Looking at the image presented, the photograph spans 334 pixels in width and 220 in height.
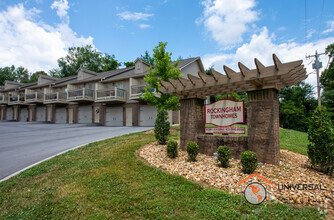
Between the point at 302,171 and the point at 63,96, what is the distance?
90.3ft

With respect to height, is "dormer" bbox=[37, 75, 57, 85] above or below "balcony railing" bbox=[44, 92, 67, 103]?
above

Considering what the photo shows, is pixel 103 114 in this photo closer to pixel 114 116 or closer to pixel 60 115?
pixel 114 116

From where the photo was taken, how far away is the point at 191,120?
268 inches

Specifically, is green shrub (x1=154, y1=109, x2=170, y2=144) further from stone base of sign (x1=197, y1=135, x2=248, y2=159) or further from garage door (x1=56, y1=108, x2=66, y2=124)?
garage door (x1=56, y1=108, x2=66, y2=124)

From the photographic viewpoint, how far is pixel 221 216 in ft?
9.89

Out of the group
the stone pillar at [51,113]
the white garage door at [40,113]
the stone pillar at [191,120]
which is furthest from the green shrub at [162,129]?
the white garage door at [40,113]

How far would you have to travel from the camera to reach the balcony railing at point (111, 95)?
63.3ft

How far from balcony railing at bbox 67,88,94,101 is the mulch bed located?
1778 cm

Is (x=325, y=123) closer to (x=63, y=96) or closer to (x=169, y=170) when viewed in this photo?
(x=169, y=170)

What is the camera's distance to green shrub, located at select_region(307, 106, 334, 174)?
15.1 feet

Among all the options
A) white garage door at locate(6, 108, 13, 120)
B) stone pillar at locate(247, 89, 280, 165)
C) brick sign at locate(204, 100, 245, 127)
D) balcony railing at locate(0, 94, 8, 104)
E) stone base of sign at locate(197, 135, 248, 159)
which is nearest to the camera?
stone pillar at locate(247, 89, 280, 165)

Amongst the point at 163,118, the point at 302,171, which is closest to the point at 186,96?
the point at 163,118

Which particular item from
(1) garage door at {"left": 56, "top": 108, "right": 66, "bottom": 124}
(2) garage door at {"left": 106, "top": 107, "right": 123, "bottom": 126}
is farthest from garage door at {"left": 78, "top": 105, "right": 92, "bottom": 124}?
(1) garage door at {"left": 56, "top": 108, "right": 66, "bottom": 124}

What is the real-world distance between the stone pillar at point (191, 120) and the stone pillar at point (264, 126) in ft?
6.08
